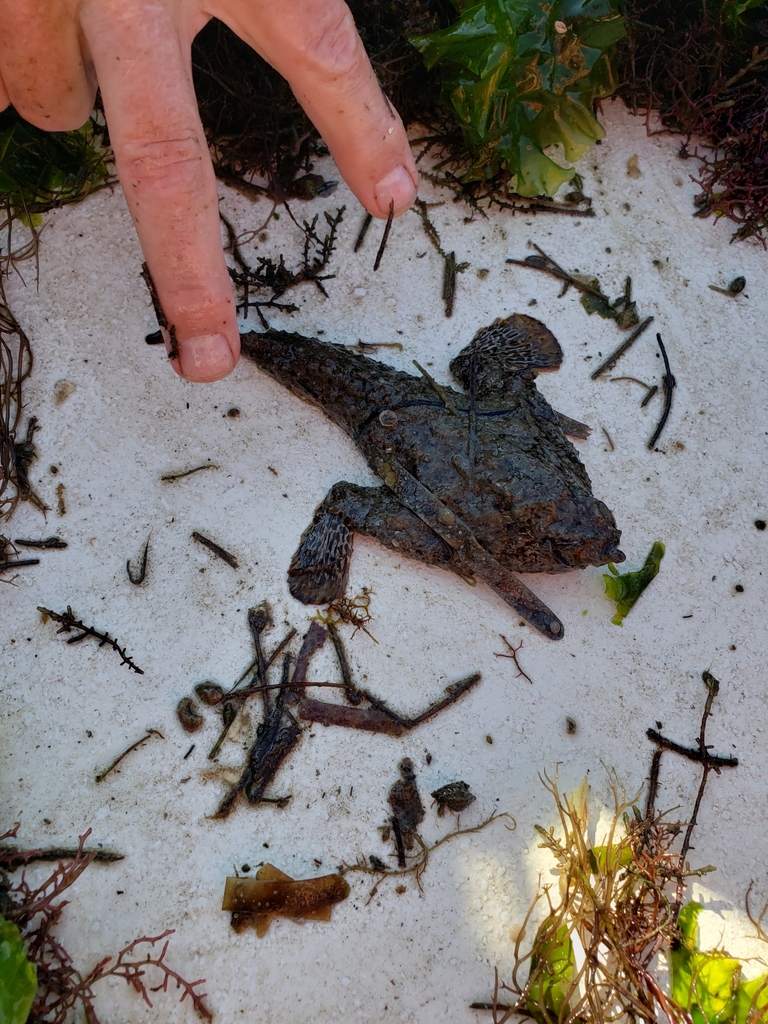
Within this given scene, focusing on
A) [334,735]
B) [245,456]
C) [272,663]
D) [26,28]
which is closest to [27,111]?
[26,28]

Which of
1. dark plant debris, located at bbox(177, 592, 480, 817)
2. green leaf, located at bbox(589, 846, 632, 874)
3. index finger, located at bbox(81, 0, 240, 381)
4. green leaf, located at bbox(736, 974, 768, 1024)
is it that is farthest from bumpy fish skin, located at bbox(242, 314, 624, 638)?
green leaf, located at bbox(736, 974, 768, 1024)

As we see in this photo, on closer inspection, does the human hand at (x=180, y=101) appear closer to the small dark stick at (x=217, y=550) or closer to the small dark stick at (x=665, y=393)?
the small dark stick at (x=217, y=550)

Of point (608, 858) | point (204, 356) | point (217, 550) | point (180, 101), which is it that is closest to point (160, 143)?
point (180, 101)

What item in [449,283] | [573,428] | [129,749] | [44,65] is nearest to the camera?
[44,65]

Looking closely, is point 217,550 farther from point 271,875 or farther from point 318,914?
point 318,914

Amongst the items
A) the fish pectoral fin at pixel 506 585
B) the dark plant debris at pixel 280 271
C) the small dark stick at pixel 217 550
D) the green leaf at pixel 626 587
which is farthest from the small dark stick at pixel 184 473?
the green leaf at pixel 626 587

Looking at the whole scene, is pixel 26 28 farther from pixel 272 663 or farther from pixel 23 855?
pixel 23 855
